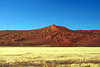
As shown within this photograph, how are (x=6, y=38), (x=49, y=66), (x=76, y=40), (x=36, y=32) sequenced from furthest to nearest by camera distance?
(x=36, y=32) < (x=6, y=38) < (x=76, y=40) < (x=49, y=66)

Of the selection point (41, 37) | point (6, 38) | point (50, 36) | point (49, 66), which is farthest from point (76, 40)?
point (49, 66)

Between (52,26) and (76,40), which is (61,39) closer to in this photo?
(76,40)

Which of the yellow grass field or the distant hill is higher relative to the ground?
the distant hill

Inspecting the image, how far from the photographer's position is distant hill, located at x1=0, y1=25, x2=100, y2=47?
37.3 meters

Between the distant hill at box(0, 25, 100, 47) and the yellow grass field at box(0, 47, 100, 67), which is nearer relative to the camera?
the yellow grass field at box(0, 47, 100, 67)

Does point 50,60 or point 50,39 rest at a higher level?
point 50,39

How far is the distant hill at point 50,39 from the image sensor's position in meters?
37.3

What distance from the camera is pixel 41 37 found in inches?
1633

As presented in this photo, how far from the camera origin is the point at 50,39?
3988 centimetres

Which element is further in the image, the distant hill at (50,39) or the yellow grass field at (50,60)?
the distant hill at (50,39)

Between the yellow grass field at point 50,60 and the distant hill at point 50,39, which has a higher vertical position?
the distant hill at point 50,39

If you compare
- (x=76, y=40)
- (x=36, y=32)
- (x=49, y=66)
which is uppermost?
(x=36, y=32)

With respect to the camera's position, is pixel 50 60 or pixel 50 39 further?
pixel 50 39

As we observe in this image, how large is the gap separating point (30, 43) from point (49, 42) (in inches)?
197
